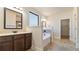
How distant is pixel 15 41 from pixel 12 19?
0.90 metres

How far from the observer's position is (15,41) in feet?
9.74

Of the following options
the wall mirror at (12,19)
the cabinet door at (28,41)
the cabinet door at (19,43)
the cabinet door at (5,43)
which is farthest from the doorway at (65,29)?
the cabinet door at (5,43)

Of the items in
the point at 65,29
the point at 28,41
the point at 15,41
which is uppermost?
the point at 65,29

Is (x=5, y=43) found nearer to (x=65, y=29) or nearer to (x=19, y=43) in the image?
(x=19, y=43)

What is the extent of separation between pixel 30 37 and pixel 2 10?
57.1 inches

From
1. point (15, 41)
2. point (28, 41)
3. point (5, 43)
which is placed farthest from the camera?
point (28, 41)

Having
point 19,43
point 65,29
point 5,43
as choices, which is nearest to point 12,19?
point 19,43

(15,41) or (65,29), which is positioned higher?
(65,29)

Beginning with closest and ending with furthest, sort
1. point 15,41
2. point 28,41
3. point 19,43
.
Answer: point 15,41 < point 19,43 < point 28,41

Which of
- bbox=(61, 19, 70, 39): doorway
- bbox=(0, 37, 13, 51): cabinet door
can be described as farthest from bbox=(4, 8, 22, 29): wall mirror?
bbox=(61, 19, 70, 39): doorway

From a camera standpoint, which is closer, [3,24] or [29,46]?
[3,24]
